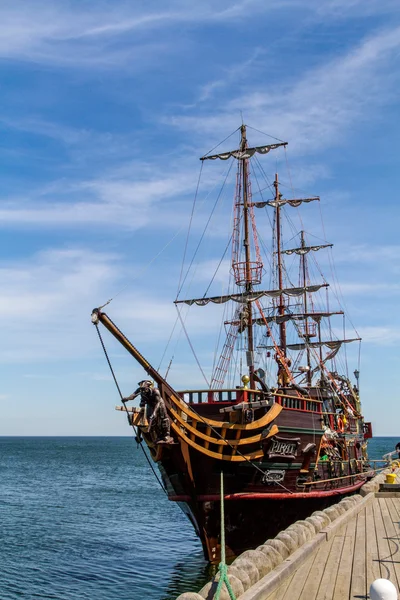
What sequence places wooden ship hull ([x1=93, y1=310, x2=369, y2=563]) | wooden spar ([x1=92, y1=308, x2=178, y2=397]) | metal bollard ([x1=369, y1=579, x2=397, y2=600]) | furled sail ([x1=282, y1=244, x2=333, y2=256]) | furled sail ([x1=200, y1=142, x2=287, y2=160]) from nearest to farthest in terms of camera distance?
metal bollard ([x1=369, y1=579, x2=397, y2=600]), wooden spar ([x1=92, y1=308, x2=178, y2=397]), wooden ship hull ([x1=93, y1=310, x2=369, y2=563]), furled sail ([x1=200, y1=142, x2=287, y2=160]), furled sail ([x1=282, y1=244, x2=333, y2=256])

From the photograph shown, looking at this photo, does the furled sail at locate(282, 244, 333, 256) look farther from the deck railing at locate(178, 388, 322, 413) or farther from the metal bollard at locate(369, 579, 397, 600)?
the metal bollard at locate(369, 579, 397, 600)

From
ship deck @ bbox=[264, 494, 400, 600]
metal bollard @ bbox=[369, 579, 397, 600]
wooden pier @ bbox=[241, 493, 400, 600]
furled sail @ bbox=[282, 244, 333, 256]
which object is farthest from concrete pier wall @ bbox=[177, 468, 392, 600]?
furled sail @ bbox=[282, 244, 333, 256]

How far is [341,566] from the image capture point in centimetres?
967

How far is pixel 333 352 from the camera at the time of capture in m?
46.0

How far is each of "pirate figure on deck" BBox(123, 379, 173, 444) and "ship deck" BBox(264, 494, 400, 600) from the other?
20.0 feet


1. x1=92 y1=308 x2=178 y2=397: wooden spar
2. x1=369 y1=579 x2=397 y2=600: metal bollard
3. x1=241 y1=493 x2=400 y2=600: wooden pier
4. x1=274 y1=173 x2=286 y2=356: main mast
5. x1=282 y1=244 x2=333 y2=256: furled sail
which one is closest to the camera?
x1=369 y1=579 x2=397 y2=600: metal bollard

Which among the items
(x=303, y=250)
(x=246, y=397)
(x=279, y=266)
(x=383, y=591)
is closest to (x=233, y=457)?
(x=246, y=397)

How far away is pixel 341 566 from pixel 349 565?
0.15m

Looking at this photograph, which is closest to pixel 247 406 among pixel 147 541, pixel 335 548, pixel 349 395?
pixel 335 548

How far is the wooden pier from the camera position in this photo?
8305 millimetres

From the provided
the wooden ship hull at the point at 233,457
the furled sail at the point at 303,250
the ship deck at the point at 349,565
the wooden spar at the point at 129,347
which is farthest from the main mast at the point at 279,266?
the ship deck at the point at 349,565

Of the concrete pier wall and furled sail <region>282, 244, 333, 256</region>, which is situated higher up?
furled sail <region>282, 244, 333, 256</region>

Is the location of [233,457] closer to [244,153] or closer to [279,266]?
[244,153]

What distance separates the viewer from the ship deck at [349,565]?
838cm
